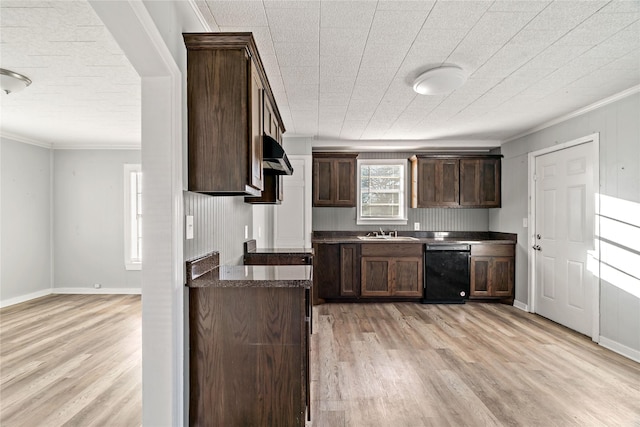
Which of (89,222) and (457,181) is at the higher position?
(457,181)

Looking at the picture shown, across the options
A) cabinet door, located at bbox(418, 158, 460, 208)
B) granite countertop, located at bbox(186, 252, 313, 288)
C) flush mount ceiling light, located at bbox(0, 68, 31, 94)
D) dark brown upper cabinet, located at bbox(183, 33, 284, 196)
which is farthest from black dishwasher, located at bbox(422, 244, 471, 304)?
flush mount ceiling light, located at bbox(0, 68, 31, 94)

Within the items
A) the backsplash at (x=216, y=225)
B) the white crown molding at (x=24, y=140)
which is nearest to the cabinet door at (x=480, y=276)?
the backsplash at (x=216, y=225)

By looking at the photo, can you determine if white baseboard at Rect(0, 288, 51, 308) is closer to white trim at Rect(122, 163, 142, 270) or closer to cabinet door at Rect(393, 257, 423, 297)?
white trim at Rect(122, 163, 142, 270)

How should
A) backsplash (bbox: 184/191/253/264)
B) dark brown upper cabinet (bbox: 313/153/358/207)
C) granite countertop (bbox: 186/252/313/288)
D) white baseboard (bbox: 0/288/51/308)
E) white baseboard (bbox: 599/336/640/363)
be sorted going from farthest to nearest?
dark brown upper cabinet (bbox: 313/153/358/207), white baseboard (bbox: 0/288/51/308), white baseboard (bbox: 599/336/640/363), backsplash (bbox: 184/191/253/264), granite countertop (bbox: 186/252/313/288)

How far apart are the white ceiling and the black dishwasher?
1.92 m

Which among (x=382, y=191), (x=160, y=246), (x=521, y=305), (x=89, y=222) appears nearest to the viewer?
(x=160, y=246)

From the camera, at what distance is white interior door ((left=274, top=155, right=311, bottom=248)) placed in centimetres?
505

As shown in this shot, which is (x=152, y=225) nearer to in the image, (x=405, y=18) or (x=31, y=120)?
(x=405, y=18)

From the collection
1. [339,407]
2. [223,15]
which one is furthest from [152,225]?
[339,407]

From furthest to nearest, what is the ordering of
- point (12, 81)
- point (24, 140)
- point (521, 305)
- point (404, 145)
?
point (404, 145) < point (24, 140) < point (521, 305) < point (12, 81)

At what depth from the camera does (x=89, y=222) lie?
5672 mm

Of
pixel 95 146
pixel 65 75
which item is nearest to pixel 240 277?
pixel 65 75

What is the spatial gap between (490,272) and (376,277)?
1.65 meters

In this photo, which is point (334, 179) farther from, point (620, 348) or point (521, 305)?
point (620, 348)
